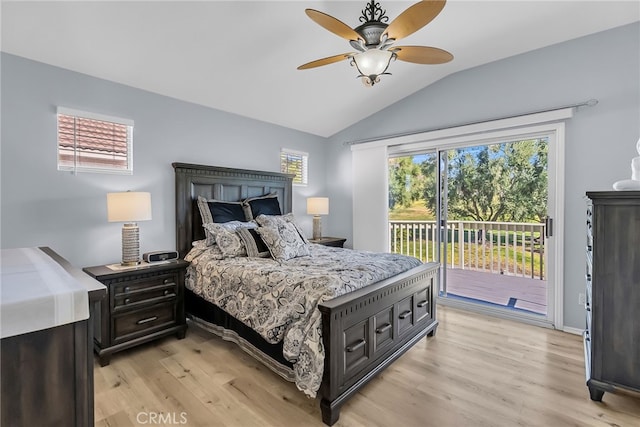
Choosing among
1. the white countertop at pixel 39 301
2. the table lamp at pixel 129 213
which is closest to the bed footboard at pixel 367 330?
the white countertop at pixel 39 301

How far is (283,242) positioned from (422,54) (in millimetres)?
1927

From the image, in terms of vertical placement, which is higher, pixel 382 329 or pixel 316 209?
pixel 316 209

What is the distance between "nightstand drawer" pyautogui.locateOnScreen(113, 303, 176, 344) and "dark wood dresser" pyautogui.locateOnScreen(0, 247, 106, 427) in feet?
6.59

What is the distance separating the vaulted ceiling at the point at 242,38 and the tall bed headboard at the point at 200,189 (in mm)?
783

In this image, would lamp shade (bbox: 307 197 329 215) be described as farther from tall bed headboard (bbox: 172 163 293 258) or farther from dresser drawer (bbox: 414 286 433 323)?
dresser drawer (bbox: 414 286 433 323)

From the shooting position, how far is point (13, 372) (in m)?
0.66

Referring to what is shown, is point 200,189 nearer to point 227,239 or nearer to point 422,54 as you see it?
point 227,239

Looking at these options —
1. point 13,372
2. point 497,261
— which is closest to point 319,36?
point 13,372

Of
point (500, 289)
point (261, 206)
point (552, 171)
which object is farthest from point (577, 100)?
point (261, 206)

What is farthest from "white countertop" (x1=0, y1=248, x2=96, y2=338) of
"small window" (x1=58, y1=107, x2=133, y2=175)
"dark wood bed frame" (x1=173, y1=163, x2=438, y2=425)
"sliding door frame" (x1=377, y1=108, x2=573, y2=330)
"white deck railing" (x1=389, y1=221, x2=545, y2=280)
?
"white deck railing" (x1=389, y1=221, x2=545, y2=280)

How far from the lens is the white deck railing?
4453 mm

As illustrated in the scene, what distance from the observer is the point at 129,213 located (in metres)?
2.61

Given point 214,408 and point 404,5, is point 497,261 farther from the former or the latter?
point 214,408

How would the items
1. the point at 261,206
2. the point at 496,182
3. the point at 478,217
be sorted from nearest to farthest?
the point at 261,206 < the point at 496,182 < the point at 478,217
